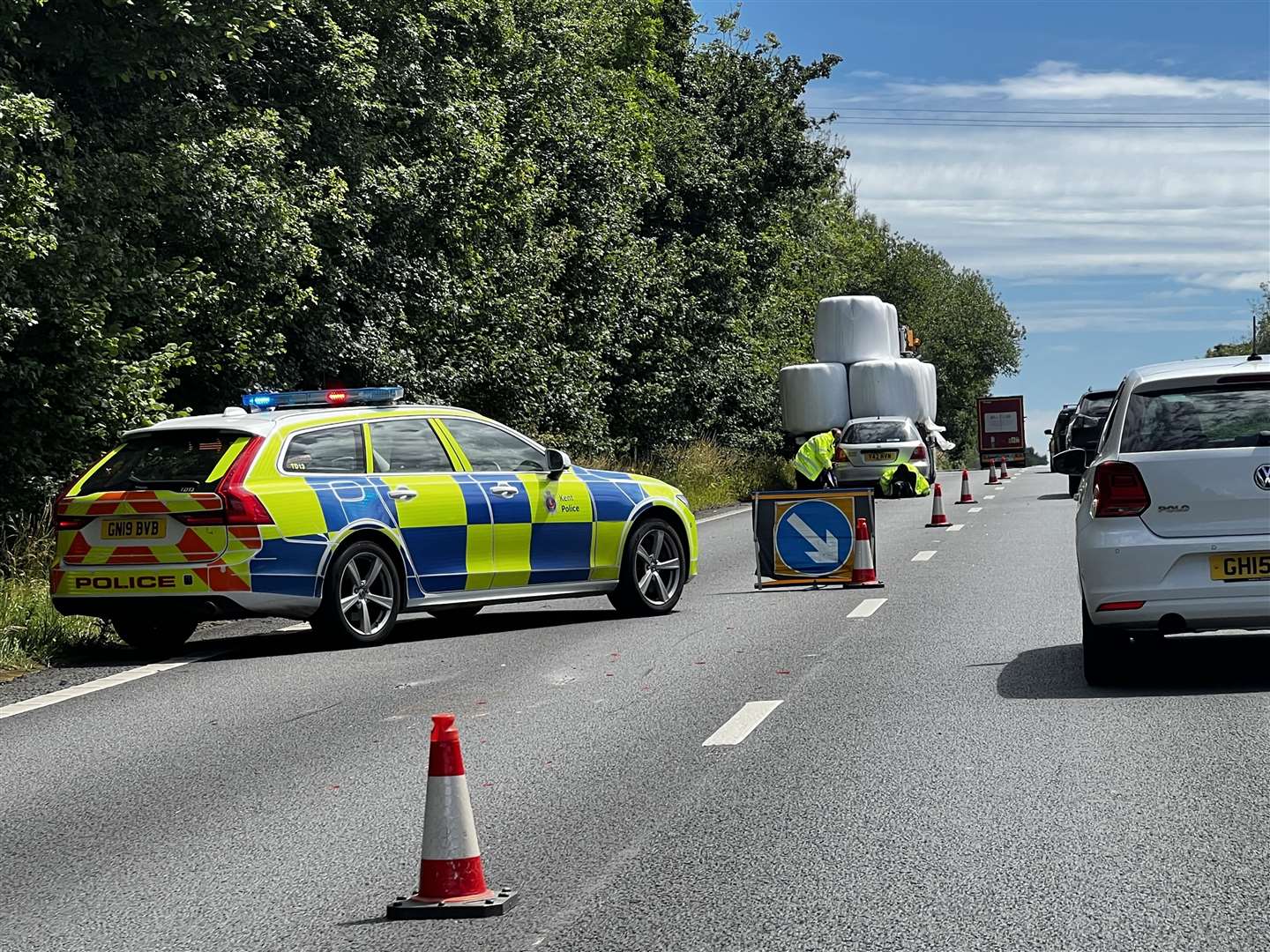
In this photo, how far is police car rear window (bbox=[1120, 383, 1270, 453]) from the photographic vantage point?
9.55 metres

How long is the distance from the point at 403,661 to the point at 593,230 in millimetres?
21705

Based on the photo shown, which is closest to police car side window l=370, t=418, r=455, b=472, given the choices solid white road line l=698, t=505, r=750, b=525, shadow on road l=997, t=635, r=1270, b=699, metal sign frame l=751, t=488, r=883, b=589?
metal sign frame l=751, t=488, r=883, b=589

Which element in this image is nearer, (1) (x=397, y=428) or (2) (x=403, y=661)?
(2) (x=403, y=661)

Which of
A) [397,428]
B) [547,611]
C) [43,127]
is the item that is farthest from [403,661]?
[43,127]

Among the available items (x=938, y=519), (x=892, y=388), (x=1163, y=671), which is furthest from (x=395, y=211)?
(x=892, y=388)

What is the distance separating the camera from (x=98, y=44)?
1712 centimetres

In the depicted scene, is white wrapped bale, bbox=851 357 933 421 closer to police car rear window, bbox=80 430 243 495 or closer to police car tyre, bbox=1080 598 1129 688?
police car rear window, bbox=80 430 243 495

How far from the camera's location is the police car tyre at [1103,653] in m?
9.77

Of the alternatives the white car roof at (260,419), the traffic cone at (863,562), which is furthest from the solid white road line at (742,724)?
the traffic cone at (863,562)

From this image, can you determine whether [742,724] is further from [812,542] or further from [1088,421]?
[1088,421]

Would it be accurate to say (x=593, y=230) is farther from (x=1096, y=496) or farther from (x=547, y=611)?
(x=1096, y=496)

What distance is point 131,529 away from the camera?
12.0 metres

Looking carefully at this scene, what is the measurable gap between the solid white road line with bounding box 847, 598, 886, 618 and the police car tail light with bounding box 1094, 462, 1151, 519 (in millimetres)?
4702

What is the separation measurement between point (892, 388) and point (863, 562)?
2259 cm
